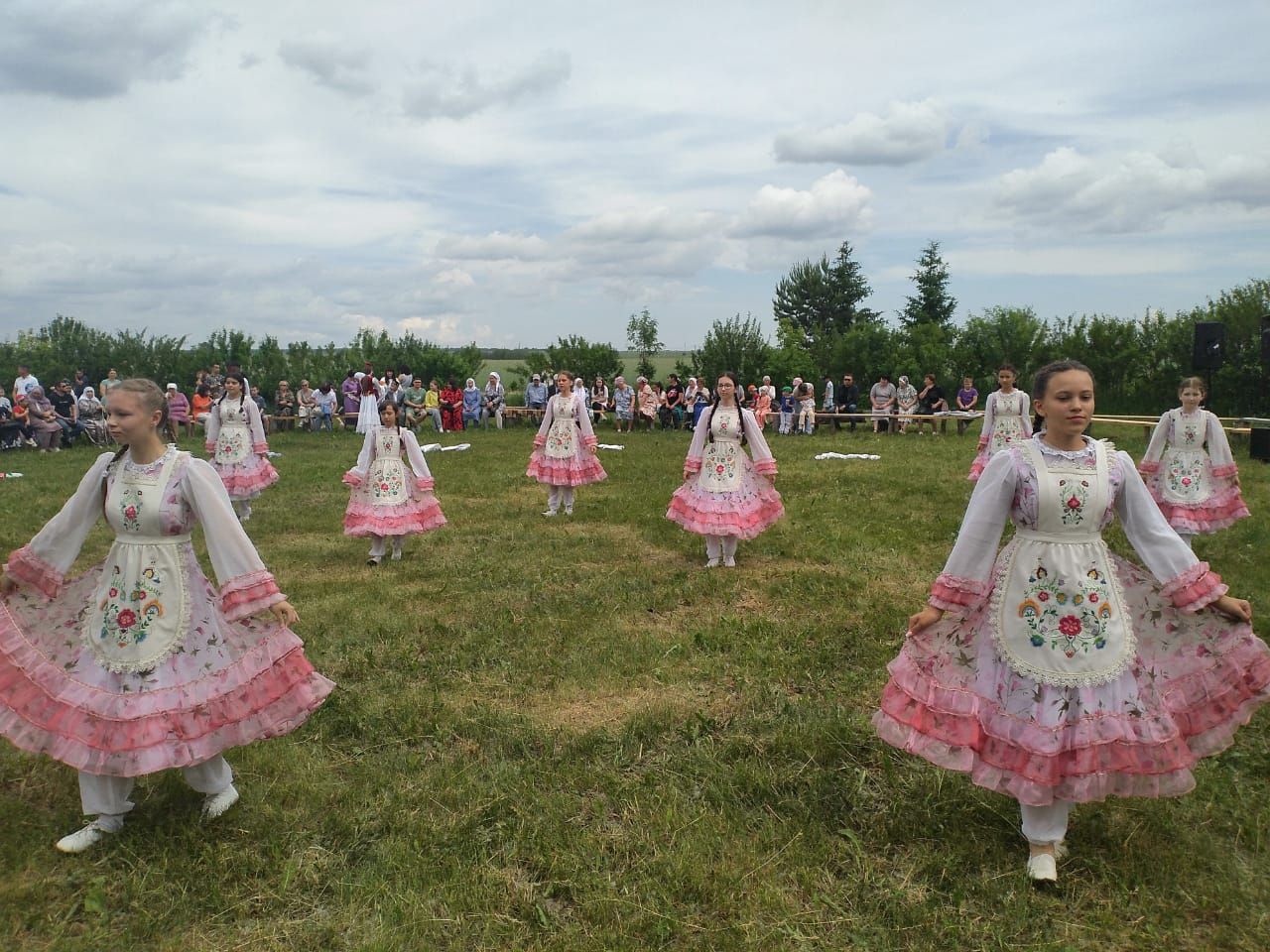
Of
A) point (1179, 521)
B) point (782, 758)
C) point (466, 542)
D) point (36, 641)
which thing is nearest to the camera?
point (36, 641)

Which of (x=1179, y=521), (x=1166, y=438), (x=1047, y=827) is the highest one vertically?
(x=1166, y=438)

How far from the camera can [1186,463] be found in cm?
977

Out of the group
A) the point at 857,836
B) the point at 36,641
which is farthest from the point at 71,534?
the point at 857,836

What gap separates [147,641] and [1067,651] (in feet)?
13.4

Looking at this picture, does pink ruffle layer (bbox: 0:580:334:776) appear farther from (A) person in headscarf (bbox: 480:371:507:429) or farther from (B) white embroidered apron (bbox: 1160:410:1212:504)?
(A) person in headscarf (bbox: 480:371:507:429)

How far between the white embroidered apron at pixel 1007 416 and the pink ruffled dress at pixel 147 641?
1099 centimetres

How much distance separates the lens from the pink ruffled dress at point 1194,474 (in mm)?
9500

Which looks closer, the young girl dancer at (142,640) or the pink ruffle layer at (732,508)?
the young girl dancer at (142,640)

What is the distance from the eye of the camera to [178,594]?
4.34 metres

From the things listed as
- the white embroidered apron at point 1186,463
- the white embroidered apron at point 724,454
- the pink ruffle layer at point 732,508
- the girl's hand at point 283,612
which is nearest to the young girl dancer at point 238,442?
the pink ruffle layer at point 732,508

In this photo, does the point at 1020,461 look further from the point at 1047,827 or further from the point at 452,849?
the point at 452,849

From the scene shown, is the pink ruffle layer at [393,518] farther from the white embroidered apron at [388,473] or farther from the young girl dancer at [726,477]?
the young girl dancer at [726,477]

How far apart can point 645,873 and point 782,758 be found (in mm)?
1361

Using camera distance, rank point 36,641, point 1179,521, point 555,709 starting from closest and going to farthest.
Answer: point 36,641
point 555,709
point 1179,521
